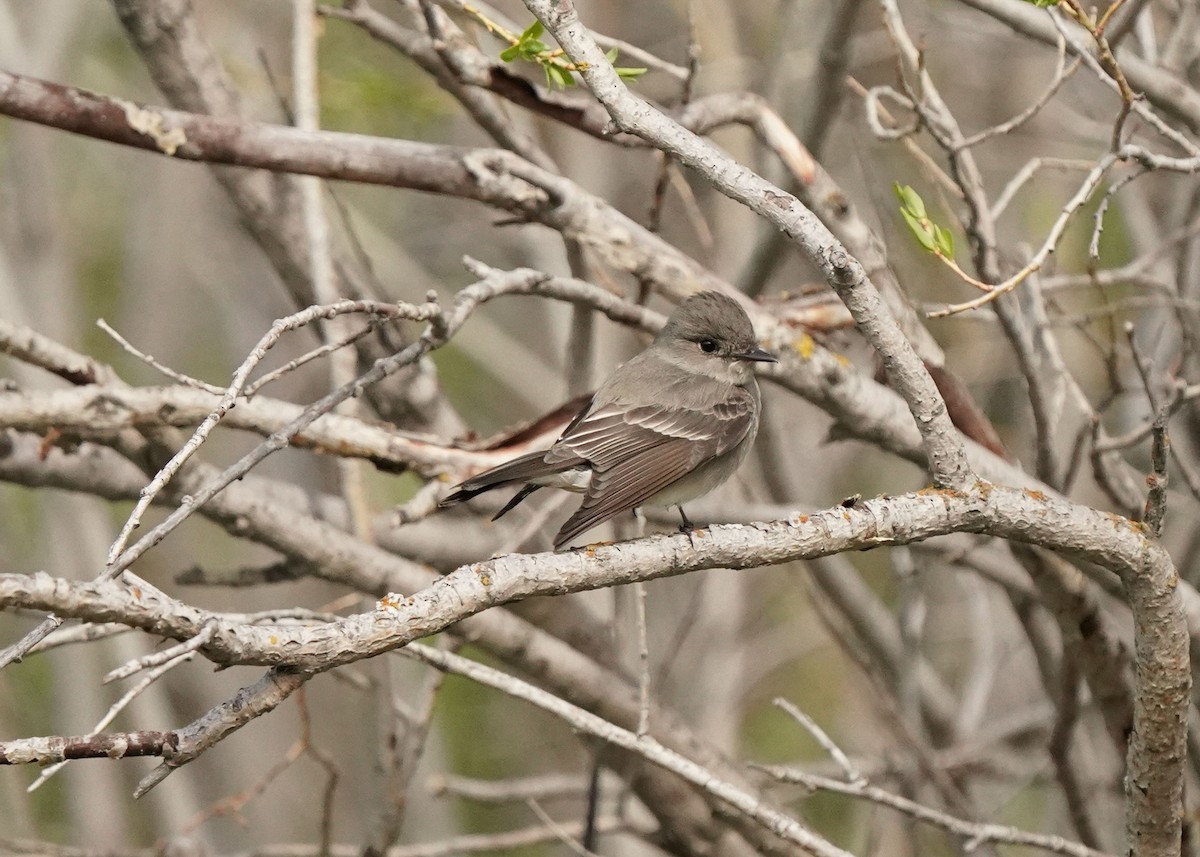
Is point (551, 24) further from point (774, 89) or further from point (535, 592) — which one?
point (774, 89)

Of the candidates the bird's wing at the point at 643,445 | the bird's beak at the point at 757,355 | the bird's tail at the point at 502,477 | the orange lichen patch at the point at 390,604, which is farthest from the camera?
the bird's beak at the point at 757,355

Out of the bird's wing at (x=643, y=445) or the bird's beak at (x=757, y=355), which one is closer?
the bird's wing at (x=643, y=445)

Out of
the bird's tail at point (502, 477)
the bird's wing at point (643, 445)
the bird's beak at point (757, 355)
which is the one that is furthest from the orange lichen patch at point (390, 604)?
the bird's beak at point (757, 355)

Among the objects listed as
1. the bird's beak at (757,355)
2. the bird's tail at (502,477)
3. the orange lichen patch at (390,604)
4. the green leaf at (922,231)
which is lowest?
the orange lichen patch at (390,604)

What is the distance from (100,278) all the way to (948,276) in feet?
18.1

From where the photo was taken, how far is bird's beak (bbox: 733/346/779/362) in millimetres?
3898

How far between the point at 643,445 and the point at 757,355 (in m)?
0.45

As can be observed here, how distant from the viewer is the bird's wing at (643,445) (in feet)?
11.7

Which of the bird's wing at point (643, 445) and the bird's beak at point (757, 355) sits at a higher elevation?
the bird's beak at point (757, 355)

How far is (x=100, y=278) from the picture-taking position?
858 cm

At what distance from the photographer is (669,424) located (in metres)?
4.02

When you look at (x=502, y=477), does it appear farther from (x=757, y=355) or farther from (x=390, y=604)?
(x=390, y=604)

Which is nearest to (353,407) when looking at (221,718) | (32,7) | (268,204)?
(268,204)

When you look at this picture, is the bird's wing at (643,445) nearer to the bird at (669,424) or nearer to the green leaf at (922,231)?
the bird at (669,424)
